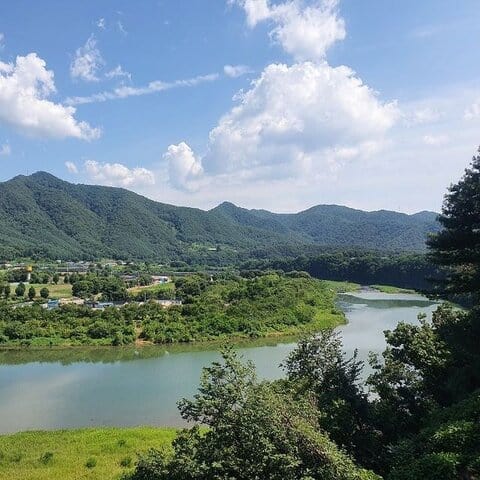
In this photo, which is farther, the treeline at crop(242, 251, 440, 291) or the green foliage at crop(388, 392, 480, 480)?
the treeline at crop(242, 251, 440, 291)

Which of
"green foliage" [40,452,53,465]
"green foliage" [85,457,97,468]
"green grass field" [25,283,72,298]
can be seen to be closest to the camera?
"green foliage" [85,457,97,468]

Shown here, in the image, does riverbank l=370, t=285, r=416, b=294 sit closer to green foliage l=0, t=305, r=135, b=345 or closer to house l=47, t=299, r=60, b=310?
green foliage l=0, t=305, r=135, b=345

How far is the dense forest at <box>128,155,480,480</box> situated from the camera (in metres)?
11.2

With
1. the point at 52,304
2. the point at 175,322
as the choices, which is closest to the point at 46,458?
the point at 175,322

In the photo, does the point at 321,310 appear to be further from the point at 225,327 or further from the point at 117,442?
the point at 117,442

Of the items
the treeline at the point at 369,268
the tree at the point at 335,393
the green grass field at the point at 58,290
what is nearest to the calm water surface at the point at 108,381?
the tree at the point at 335,393

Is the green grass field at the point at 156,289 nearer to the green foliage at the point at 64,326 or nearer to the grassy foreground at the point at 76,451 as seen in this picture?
the green foliage at the point at 64,326

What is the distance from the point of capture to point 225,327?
57.8 metres

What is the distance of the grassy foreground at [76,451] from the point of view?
21.0 metres

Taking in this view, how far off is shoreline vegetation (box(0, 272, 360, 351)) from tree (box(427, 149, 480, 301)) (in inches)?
1266

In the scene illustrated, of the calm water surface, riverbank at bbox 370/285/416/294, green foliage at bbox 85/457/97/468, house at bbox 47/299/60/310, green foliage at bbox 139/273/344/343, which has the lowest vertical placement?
the calm water surface

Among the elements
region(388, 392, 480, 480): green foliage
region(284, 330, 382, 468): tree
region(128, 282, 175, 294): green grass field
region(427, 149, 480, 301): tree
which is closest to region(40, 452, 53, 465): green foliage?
region(284, 330, 382, 468): tree

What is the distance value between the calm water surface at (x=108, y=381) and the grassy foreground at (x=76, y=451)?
245 cm

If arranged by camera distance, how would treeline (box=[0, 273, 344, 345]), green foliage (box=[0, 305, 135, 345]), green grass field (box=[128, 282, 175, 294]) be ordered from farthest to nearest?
green grass field (box=[128, 282, 175, 294]) → treeline (box=[0, 273, 344, 345]) → green foliage (box=[0, 305, 135, 345])
